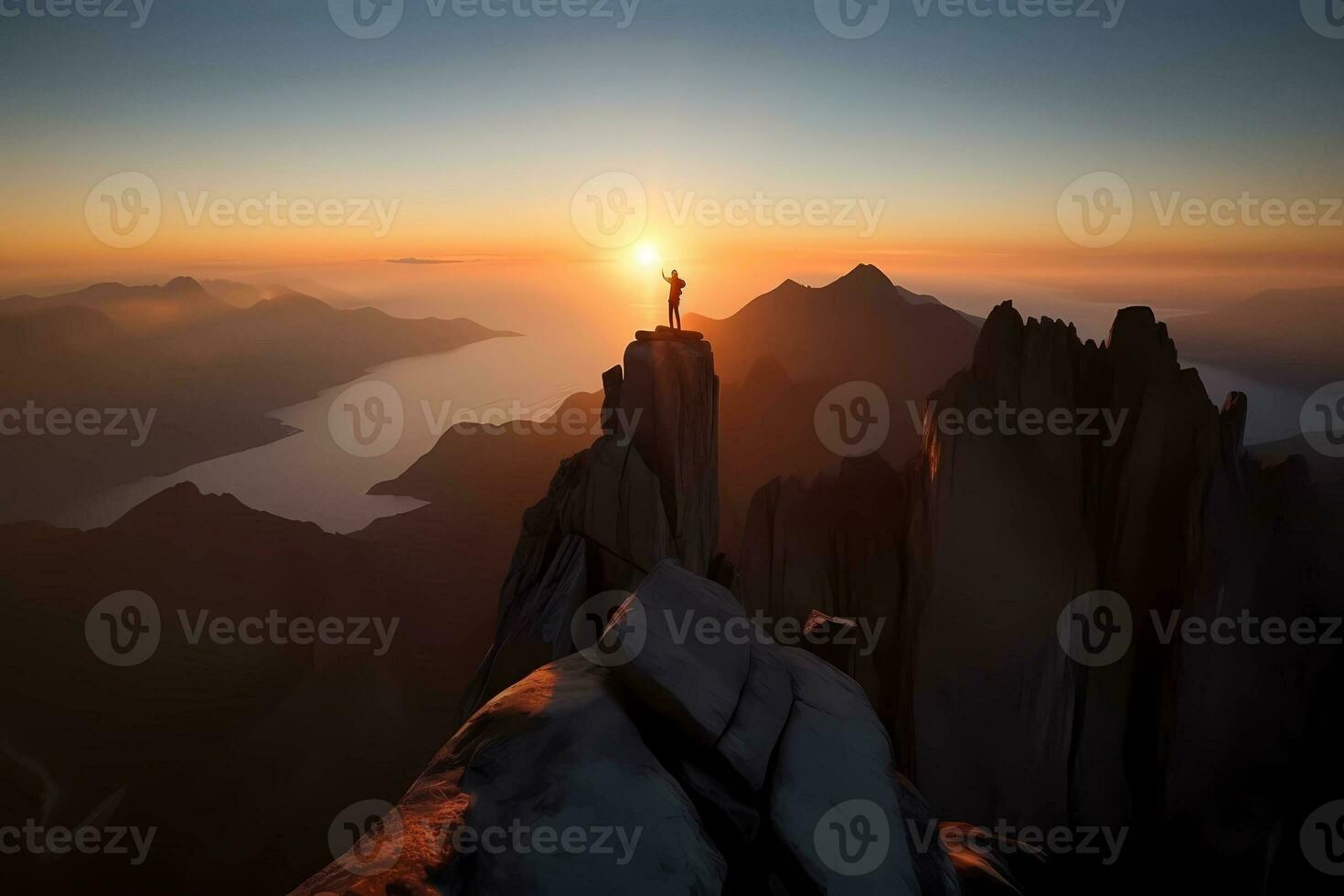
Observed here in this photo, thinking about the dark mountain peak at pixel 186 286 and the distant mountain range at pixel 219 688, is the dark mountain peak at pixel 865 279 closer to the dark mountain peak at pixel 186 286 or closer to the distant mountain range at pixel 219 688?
the distant mountain range at pixel 219 688

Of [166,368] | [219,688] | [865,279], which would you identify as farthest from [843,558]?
[166,368]

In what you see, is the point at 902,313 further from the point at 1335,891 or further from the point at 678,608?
the point at 678,608

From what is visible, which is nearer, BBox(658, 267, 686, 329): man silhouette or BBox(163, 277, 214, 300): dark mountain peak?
BBox(658, 267, 686, 329): man silhouette

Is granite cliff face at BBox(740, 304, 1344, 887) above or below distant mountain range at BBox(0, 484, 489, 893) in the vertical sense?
above

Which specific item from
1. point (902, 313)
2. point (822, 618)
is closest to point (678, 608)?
point (822, 618)

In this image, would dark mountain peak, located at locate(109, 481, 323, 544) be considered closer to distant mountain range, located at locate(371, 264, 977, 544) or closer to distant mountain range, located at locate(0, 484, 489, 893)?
distant mountain range, located at locate(0, 484, 489, 893)

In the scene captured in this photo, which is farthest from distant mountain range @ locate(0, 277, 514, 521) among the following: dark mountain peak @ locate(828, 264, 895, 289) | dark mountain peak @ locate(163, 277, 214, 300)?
dark mountain peak @ locate(828, 264, 895, 289)

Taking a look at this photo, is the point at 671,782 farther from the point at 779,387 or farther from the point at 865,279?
the point at 865,279
